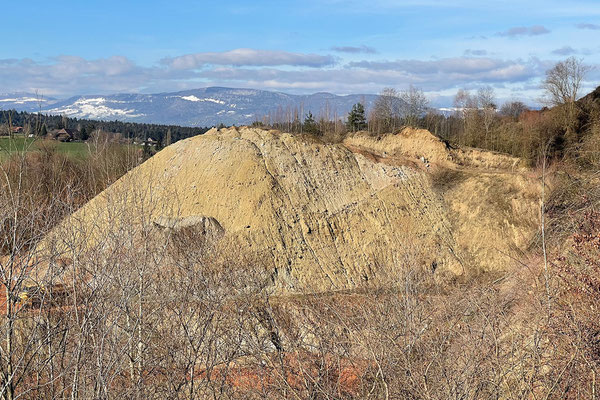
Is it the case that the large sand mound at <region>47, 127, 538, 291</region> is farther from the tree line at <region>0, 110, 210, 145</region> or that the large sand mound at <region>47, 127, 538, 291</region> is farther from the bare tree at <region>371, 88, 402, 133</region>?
the bare tree at <region>371, 88, 402, 133</region>

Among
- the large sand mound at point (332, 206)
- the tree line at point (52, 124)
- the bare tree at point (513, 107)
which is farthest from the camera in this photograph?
the bare tree at point (513, 107)

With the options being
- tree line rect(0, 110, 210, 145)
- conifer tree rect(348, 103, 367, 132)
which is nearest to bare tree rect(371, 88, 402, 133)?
conifer tree rect(348, 103, 367, 132)

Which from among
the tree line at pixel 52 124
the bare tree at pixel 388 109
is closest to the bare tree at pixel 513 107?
the bare tree at pixel 388 109

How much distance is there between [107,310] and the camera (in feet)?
31.6

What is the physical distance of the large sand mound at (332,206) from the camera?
2566cm

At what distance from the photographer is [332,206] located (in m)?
28.1

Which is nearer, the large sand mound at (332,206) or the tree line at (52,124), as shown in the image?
the tree line at (52,124)

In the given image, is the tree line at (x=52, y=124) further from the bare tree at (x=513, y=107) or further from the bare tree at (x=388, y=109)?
the bare tree at (x=513, y=107)

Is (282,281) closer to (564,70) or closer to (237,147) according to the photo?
(237,147)

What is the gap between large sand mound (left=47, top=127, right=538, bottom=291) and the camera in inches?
1010

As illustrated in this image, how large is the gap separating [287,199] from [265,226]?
2.28 metres

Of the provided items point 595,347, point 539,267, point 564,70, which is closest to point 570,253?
point 539,267

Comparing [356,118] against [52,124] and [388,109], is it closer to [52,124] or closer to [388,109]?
[388,109]

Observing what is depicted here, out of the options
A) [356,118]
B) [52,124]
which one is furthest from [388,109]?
[52,124]
